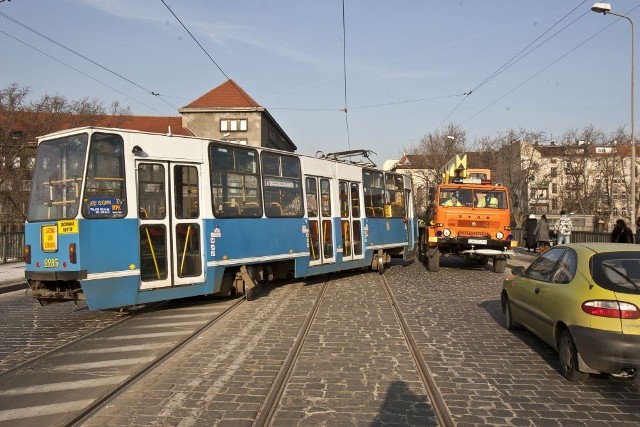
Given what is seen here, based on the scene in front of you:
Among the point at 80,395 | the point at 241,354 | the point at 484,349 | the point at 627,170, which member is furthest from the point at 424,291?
the point at 627,170

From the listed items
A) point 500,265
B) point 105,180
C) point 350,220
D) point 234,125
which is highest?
point 234,125

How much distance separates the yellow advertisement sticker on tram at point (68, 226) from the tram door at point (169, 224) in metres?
1.01

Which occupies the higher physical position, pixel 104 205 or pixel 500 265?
pixel 104 205

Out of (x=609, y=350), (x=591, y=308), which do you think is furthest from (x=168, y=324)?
(x=609, y=350)

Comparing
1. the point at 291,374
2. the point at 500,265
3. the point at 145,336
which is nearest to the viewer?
the point at 291,374

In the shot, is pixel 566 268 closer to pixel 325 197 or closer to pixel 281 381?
pixel 281 381

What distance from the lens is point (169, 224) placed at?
8.54 m

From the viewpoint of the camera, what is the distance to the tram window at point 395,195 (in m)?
16.6

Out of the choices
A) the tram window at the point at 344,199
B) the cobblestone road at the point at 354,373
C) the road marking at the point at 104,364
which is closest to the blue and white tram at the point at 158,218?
the cobblestone road at the point at 354,373

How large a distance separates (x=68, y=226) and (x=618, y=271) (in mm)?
7169

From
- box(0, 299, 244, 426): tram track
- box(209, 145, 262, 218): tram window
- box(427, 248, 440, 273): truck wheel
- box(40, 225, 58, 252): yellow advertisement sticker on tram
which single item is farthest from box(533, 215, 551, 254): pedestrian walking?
box(40, 225, 58, 252): yellow advertisement sticker on tram

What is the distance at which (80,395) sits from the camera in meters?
4.80

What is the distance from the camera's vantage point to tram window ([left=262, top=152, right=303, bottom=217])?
10883mm

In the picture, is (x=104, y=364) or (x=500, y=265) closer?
(x=104, y=364)
